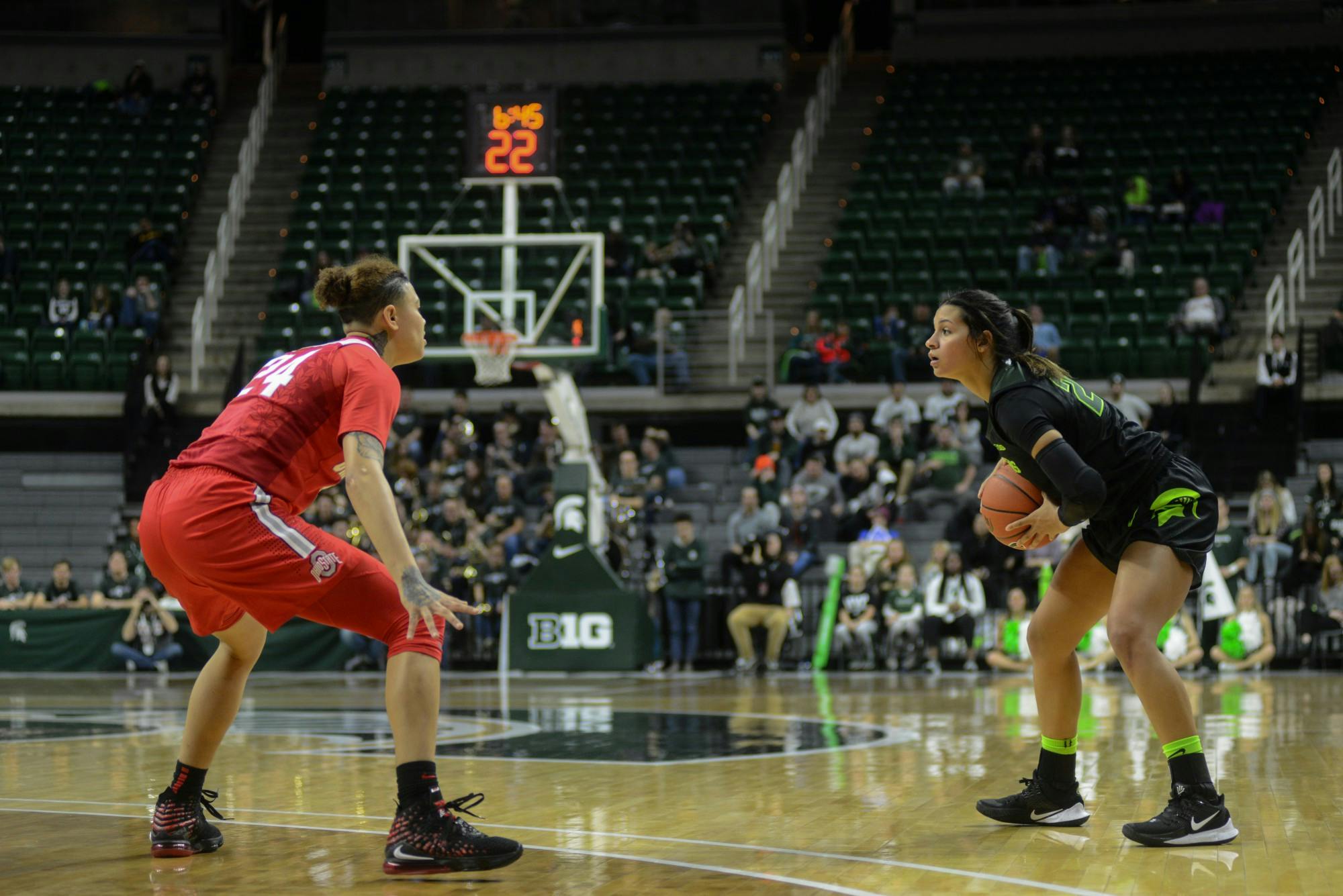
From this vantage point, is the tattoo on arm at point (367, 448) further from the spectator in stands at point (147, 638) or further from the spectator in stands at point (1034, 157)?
the spectator in stands at point (1034, 157)

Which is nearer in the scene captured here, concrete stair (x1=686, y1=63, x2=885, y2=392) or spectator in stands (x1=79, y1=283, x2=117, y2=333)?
concrete stair (x1=686, y1=63, x2=885, y2=392)

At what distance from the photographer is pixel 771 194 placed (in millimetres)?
26234

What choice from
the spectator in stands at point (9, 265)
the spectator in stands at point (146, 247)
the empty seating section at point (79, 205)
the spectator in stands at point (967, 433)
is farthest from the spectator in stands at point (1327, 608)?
the spectator in stands at point (9, 265)

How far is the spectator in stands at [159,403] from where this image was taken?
2078 centimetres

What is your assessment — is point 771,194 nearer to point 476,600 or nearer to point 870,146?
point 870,146

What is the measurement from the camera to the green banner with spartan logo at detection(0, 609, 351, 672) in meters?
16.4

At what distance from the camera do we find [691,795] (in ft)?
20.4

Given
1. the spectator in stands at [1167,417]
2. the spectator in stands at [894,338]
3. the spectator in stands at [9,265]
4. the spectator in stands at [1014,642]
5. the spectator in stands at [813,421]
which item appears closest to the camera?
the spectator in stands at [1014,642]

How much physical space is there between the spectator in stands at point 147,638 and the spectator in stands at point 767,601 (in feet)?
18.4

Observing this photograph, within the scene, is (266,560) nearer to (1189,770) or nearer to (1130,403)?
(1189,770)

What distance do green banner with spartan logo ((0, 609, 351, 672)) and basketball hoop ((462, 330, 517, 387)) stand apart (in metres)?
3.04

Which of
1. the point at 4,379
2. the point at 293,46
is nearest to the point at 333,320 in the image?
the point at 4,379

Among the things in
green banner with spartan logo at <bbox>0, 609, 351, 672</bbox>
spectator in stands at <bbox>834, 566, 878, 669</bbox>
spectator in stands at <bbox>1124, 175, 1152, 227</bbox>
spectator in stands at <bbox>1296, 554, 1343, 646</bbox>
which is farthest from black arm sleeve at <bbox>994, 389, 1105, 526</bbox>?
spectator in stands at <bbox>1124, 175, 1152, 227</bbox>

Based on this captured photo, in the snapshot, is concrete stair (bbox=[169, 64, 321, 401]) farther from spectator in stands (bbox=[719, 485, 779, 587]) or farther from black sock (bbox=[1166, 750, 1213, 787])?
black sock (bbox=[1166, 750, 1213, 787])
